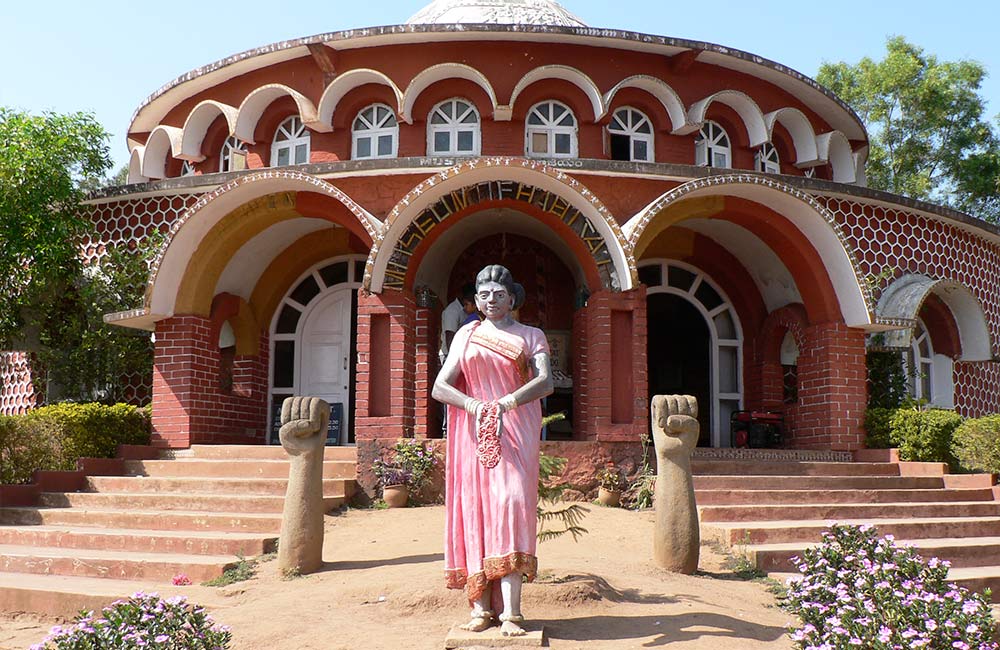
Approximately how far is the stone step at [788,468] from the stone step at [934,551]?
5.99 feet

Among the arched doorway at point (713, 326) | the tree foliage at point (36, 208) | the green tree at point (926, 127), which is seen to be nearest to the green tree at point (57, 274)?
the tree foliage at point (36, 208)

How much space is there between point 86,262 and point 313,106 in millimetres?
3755

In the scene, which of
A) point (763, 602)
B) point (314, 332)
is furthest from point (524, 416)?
point (314, 332)

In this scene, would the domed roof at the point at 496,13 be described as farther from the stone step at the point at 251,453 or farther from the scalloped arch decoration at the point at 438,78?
the stone step at the point at 251,453

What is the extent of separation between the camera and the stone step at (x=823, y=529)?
8.80m

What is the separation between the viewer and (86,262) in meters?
13.3

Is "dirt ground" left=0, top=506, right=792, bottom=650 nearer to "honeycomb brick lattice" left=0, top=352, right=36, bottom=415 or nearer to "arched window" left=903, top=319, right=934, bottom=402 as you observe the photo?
"honeycomb brick lattice" left=0, top=352, right=36, bottom=415

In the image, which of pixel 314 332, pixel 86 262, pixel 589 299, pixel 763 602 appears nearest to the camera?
pixel 763 602

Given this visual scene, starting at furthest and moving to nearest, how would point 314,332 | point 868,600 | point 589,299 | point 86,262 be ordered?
point 314,332
point 86,262
point 589,299
point 868,600

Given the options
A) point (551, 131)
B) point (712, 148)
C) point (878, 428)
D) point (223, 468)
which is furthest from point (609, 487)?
point (712, 148)

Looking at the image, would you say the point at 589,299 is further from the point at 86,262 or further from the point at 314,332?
the point at 86,262

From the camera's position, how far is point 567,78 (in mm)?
13617

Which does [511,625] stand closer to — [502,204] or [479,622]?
[479,622]

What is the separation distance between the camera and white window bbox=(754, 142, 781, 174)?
15.0 meters
